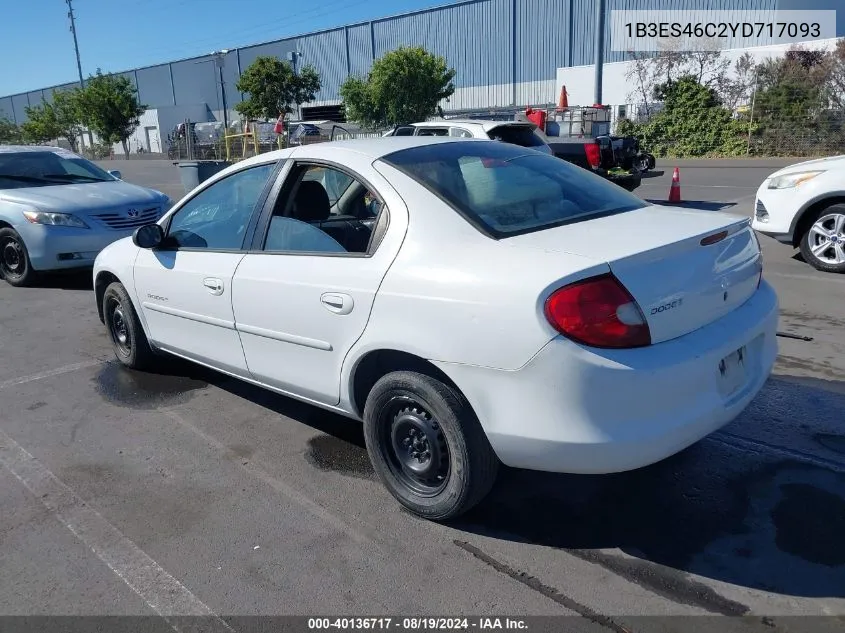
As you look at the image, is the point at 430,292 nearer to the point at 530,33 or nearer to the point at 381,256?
the point at 381,256

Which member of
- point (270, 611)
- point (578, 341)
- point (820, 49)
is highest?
point (820, 49)

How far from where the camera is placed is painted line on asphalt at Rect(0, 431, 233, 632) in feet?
8.87

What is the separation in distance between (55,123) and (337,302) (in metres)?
63.3

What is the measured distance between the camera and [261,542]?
10.2ft

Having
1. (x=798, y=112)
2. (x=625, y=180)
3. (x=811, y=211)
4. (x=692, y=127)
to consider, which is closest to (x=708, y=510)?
(x=811, y=211)

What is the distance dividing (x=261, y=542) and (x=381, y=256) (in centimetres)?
136

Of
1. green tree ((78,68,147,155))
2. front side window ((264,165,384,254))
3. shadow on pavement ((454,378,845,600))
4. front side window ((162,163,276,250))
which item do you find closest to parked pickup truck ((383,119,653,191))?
front side window ((162,163,276,250))

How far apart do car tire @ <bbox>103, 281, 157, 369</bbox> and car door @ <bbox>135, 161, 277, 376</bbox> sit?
10.4 inches

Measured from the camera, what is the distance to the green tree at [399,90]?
34.8 meters

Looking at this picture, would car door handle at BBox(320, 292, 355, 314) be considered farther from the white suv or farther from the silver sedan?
the white suv

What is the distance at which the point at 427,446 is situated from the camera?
3127mm

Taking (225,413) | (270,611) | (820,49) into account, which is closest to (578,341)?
(270,611)

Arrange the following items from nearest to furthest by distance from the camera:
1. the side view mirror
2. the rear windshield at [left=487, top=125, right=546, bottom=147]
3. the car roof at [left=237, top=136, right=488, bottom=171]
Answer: the car roof at [left=237, top=136, right=488, bottom=171] → the side view mirror → the rear windshield at [left=487, top=125, right=546, bottom=147]

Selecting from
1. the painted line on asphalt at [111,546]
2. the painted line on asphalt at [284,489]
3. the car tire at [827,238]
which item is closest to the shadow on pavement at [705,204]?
the car tire at [827,238]
